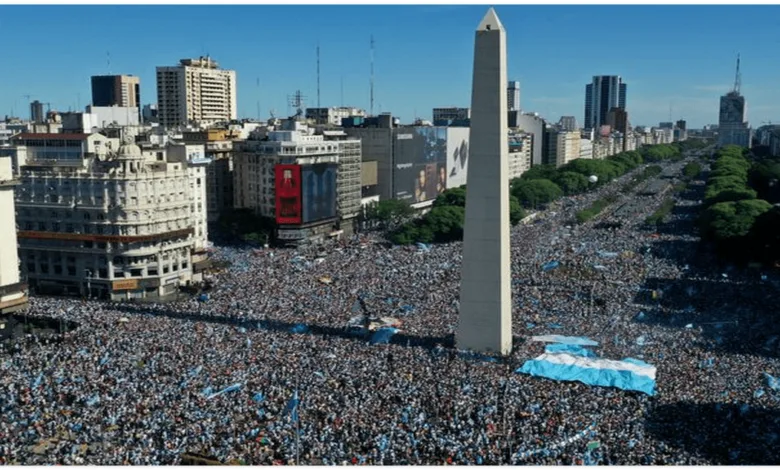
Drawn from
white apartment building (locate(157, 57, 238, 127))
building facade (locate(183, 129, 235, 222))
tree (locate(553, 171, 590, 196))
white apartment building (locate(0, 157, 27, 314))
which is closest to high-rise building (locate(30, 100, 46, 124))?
white apartment building (locate(157, 57, 238, 127))

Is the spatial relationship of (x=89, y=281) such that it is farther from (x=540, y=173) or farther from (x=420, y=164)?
(x=540, y=173)

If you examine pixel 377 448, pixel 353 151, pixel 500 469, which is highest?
pixel 353 151

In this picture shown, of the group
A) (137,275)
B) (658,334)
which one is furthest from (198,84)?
(658,334)

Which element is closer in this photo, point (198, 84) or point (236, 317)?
point (236, 317)

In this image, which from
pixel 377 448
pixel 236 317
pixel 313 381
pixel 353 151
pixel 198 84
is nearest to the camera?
pixel 377 448

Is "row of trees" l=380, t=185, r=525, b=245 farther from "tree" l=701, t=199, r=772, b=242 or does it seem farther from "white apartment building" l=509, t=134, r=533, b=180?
"white apartment building" l=509, t=134, r=533, b=180

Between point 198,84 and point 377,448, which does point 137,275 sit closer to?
point 377,448
